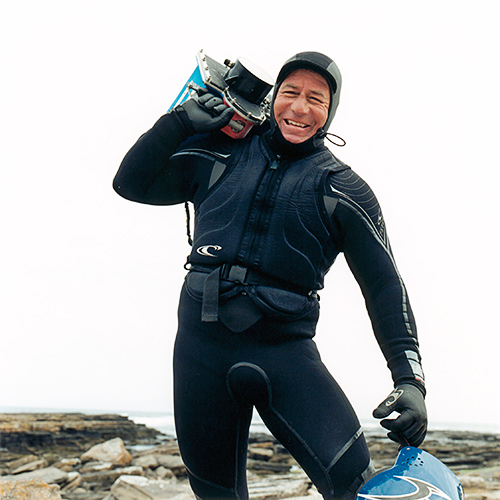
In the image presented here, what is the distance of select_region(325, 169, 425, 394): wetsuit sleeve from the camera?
2.23 meters

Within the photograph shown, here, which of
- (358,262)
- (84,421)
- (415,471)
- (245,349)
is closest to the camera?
(415,471)

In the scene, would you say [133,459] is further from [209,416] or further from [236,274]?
[236,274]

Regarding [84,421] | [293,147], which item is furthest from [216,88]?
[84,421]

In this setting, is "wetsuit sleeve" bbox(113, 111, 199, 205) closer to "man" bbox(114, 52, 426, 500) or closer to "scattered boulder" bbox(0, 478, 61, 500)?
"man" bbox(114, 52, 426, 500)

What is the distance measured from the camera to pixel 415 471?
6.39 ft

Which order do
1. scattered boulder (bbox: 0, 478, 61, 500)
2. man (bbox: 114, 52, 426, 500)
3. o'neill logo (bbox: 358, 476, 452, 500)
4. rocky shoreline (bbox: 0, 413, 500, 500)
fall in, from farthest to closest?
rocky shoreline (bbox: 0, 413, 500, 500) → scattered boulder (bbox: 0, 478, 61, 500) → man (bbox: 114, 52, 426, 500) → o'neill logo (bbox: 358, 476, 452, 500)

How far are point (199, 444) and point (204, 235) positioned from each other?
2.68 ft

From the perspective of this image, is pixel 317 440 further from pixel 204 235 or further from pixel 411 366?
pixel 204 235

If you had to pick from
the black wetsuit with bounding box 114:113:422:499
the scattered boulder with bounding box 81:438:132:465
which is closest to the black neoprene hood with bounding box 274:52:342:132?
the black wetsuit with bounding box 114:113:422:499

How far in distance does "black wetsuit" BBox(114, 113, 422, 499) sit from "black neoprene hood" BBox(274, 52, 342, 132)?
0.27m

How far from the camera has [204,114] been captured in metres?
2.30

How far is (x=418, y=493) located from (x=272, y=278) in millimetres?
897

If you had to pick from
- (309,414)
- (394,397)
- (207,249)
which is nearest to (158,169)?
(207,249)

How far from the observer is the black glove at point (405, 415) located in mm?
2039
